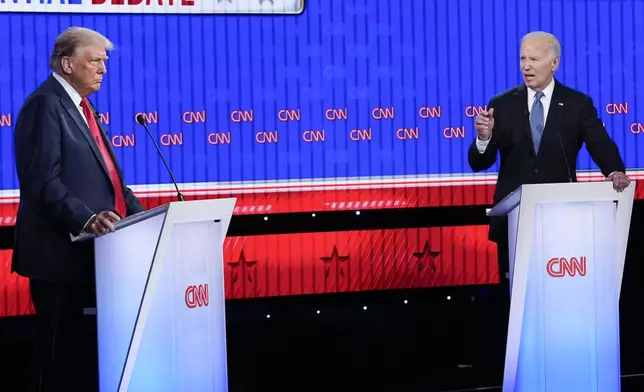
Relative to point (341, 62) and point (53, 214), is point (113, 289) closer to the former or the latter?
point (53, 214)

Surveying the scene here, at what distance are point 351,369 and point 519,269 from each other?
177 centimetres

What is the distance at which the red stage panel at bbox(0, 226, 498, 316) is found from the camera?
5.07 m

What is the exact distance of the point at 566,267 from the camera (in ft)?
11.3

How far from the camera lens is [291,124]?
5.04 metres

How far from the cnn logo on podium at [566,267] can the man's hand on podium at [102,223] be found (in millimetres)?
1358

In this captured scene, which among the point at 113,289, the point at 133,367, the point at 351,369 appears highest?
the point at 113,289

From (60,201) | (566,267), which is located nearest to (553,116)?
(566,267)

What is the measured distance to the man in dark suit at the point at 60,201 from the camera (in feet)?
10.3

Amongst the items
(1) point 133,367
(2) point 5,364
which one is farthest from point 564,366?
(2) point 5,364

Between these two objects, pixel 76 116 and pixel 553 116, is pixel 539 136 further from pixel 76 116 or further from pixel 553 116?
pixel 76 116

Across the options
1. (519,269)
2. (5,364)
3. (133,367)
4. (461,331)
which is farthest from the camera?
(461,331)

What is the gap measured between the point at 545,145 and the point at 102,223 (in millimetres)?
1826

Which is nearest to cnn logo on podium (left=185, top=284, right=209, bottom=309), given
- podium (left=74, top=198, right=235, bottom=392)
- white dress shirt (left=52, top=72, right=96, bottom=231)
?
podium (left=74, top=198, right=235, bottom=392)

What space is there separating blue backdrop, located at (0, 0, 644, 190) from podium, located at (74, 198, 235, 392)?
1.81 meters
